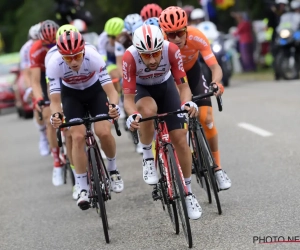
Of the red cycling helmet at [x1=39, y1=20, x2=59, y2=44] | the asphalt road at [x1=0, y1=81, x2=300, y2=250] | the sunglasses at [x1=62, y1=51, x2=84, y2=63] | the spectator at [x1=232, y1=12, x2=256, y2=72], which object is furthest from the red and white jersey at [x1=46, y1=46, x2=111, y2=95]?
the spectator at [x1=232, y1=12, x2=256, y2=72]

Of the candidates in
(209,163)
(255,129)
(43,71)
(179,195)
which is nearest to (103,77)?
(209,163)

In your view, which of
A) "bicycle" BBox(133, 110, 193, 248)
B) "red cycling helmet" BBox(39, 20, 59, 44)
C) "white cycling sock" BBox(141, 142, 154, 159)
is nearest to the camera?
"bicycle" BBox(133, 110, 193, 248)

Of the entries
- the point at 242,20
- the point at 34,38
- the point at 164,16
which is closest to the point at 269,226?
the point at 164,16

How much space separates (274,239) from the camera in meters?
6.61

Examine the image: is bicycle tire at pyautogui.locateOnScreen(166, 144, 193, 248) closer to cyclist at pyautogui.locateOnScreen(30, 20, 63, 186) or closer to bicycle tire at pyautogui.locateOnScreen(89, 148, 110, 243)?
bicycle tire at pyautogui.locateOnScreen(89, 148, 110, 243)

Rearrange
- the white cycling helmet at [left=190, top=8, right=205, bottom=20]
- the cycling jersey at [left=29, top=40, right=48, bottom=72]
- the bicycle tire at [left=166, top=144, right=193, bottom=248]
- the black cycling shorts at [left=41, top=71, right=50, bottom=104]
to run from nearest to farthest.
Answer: the bicycle tire at [left=166, top=144, right=193, bottom=248] → the cycling jersey at [left=29, top=40, right=48, bottom=72] → the black cycling shorts at [left=41, top=71, right=50, bottom=104] → the white cycling helmet at [left=190, top=8, right=205, bottom=20]

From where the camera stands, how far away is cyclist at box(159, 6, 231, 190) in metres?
7.98

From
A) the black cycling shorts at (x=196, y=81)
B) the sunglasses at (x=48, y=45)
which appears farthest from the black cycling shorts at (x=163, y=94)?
the sunglasses at (x=48, y=45)

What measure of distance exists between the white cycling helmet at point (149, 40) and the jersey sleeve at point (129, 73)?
36 cm

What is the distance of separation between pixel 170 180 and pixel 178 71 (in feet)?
3.48

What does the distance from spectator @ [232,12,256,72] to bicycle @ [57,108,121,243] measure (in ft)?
70.8

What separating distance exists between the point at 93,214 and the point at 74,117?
122cm

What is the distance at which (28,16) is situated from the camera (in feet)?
142

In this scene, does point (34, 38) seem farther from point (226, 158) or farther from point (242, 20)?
point (242, 20)
